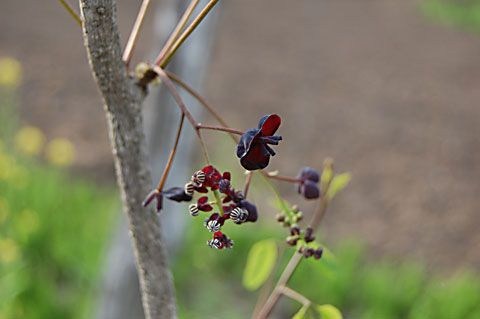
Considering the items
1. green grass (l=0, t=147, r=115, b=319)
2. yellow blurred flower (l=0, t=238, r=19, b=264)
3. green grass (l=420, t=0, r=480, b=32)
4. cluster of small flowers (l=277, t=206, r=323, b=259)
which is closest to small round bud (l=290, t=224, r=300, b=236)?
cluster of small flowers (l=277, t=206, r=323, b=259)

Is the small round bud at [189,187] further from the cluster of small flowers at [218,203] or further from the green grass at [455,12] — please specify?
the green grass at [455,12]

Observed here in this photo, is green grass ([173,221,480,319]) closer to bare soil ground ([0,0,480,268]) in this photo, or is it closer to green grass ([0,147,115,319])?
green grass ([0,147,115,319])

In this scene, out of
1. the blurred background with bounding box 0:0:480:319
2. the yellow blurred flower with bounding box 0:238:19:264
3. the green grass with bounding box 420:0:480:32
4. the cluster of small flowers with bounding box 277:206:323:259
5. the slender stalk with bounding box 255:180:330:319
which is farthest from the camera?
the green grass with bounding box 420:0:480:32

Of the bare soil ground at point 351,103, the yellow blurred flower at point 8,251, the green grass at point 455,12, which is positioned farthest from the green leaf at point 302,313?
the green grass at point 455,12

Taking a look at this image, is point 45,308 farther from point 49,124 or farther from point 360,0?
point 360,0

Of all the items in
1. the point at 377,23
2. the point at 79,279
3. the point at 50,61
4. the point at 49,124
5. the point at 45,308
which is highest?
the point at 377,23

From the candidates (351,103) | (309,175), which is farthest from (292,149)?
(309,175)

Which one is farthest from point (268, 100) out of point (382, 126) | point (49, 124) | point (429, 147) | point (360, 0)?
point (360, 0)

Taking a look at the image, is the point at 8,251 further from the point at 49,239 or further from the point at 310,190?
the point at 310,190
